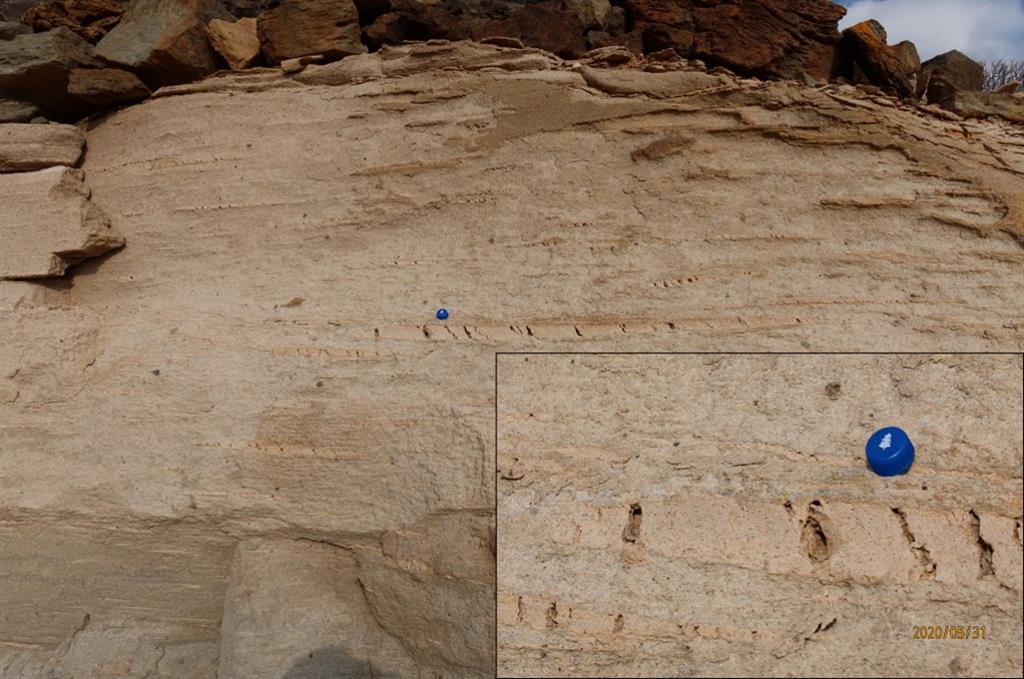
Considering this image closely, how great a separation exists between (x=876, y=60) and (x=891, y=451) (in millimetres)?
2598

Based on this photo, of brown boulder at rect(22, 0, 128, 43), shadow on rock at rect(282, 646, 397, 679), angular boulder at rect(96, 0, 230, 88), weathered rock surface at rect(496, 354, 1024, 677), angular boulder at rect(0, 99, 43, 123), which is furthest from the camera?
brown boulder at rect(22, 0, 128, 43)

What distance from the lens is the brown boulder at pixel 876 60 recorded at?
374cm

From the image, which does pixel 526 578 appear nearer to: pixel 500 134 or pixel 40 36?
pixel 500 134

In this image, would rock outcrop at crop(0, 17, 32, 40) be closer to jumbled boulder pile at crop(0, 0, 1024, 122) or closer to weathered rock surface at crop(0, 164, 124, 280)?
jumbled boulder pile at crop(0, 0, 1024, 122)

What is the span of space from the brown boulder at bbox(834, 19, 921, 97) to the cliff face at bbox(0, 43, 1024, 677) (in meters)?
0.75

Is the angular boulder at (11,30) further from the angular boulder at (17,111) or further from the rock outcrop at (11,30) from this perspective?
the angular boulder at (17,111)

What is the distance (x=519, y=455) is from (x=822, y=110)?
6.91 ft

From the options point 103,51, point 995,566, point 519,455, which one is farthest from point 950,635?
Result: point 103,51

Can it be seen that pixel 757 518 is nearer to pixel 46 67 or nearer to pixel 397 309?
pixel 397 309

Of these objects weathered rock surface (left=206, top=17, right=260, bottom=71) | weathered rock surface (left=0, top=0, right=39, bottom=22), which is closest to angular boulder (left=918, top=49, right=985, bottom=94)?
weathered rock surface (left=206, top=17, right=260, bottom=71)

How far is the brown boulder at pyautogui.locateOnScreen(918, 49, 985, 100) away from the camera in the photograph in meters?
3.76

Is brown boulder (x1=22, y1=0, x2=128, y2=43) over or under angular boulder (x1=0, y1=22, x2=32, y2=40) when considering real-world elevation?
over

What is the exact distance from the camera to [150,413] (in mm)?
3203

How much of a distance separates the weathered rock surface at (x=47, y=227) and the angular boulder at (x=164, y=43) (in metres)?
0.74
